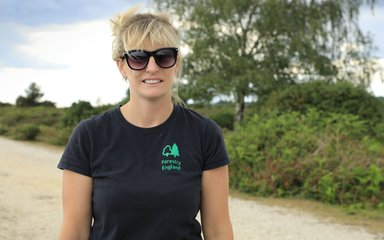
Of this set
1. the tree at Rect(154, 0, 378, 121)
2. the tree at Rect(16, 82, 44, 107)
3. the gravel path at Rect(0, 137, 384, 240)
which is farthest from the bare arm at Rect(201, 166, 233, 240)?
the tree at Rect(16, 82, 44, 107)

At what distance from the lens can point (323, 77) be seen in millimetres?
23328

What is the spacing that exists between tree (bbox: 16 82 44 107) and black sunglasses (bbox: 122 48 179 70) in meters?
49.9

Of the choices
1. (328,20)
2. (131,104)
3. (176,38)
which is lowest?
(131,104)

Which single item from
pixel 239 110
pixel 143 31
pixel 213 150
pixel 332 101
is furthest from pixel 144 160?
pixel 239 110

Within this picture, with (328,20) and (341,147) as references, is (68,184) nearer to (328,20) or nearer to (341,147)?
(341,147)

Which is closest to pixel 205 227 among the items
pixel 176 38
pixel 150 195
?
pixel 150 195

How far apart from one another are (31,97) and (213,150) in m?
51.4

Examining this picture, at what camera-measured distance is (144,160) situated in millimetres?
2438

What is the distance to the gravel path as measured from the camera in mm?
7285

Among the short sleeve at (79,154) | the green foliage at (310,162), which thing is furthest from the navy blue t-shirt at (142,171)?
the green foliage at (310,162)

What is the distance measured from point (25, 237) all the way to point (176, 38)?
531 centimetres

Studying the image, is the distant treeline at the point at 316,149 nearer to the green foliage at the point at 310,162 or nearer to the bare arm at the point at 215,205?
the green foliage at the point at 310,162

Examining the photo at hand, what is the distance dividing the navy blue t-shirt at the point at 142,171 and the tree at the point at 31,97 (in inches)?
1966

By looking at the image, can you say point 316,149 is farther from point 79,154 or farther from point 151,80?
point 79,154
